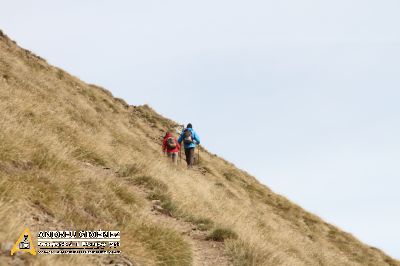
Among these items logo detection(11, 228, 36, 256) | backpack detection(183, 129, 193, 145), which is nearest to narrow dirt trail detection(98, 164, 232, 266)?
logo detection(11, 228, 36, 256)

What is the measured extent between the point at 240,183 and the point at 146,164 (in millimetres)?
16924

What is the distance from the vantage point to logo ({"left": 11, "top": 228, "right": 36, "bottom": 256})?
14.5ft

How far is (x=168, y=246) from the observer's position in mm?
6574

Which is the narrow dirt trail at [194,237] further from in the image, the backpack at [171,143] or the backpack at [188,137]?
the backpack at [188,137]

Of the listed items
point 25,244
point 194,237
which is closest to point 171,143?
point 194,237

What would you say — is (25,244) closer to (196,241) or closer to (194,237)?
(196,241)

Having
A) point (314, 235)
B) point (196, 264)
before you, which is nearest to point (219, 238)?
point (196, 264)

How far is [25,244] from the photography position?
450 cm

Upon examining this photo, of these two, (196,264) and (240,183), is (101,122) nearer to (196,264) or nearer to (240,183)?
(240,183)

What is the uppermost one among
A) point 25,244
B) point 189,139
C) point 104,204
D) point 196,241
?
point 189,139

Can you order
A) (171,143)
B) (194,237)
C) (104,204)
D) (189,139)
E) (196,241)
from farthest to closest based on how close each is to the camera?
1. (189,139)
2. (171,143)
3. (194,237)
4. (196,241)
5. (104,204)

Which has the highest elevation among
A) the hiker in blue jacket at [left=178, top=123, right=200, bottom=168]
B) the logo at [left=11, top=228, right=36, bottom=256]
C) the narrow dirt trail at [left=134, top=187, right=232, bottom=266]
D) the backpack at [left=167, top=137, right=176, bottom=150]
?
the hiker in blue jacket at [left=178, top=123, right=200, bottom=168]

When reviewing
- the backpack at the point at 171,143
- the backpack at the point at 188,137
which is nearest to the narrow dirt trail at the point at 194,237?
the backpack at the point at 171,143

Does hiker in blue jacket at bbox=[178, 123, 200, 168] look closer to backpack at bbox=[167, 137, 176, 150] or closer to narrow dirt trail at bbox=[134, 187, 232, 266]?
backpack at bbox=[167, 137, 176, 150]
